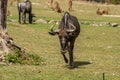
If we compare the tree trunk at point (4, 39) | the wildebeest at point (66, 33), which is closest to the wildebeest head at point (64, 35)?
the wildebeest at point (66, 33)

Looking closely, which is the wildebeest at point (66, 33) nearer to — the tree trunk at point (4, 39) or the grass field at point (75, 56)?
the grass field at point (75, 56)

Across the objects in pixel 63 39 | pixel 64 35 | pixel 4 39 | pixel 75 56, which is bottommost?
pixel 75 56

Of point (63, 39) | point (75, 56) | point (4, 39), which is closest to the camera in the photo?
point (63, 39)

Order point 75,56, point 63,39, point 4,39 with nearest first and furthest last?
1. point 63,39
2. point 4,39
3. point 75,56

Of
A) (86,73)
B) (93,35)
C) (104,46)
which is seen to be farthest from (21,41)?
(86,73)

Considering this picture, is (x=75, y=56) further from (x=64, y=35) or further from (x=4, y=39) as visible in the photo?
(x=64, y=35)

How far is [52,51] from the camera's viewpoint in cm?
2142

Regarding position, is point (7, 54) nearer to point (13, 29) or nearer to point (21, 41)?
point (21, 41)

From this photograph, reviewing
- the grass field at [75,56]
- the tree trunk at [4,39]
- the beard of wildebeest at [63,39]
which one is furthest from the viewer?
the tree trunk at [4,39]

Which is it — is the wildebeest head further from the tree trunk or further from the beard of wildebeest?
the tree trunk

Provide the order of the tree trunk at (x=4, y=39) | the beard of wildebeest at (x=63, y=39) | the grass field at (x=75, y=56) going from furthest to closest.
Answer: the tree trunk at (x=4, y=39), the beard of wildebeest at (x=63, y=39), the grass field at (x=75, y=56)

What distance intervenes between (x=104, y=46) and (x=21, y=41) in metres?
4.62

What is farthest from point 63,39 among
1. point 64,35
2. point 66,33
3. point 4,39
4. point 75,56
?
point 75,56

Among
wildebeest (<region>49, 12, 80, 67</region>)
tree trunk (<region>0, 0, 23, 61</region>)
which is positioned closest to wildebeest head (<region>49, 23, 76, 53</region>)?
wildebeest (<region>49, 12, 80, 67</region>)
